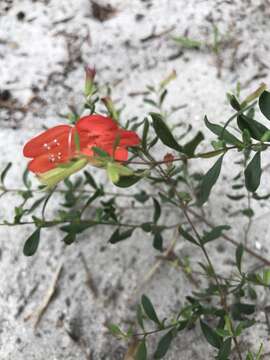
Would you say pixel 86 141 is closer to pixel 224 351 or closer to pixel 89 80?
pixel 89 80

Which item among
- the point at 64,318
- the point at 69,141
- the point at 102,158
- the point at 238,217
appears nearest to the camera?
the point at 102,158

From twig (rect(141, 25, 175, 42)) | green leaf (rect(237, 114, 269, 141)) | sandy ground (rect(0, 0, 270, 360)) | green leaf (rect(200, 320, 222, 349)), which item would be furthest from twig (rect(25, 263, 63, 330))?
twig (rect(141, 25, 175, 42))

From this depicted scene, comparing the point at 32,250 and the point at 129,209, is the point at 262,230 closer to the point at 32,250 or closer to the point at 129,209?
the point at 129,209

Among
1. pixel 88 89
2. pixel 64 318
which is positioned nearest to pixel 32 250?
pixel 64 318

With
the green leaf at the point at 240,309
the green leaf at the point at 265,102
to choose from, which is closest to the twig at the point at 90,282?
the green leaf at the point at 240,309

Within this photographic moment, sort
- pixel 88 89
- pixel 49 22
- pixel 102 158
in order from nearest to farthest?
pixel 102 158 < pixel 88 89 < pixel 49 22

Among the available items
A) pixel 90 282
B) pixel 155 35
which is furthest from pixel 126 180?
pixel 155 35

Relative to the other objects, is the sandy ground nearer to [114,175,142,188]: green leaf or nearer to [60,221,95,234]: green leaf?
[60,221,95,234]: green leaf
